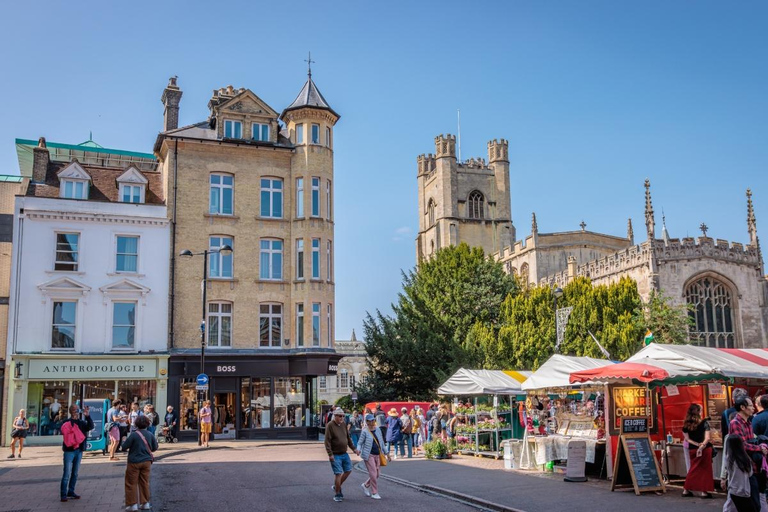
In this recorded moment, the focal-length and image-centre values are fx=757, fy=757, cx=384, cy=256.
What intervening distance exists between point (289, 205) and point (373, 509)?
23454 millimetres

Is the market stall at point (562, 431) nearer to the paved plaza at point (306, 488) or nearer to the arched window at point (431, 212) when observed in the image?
the paved plaza at point (306, 488)

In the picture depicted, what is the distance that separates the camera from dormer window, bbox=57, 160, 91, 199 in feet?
105

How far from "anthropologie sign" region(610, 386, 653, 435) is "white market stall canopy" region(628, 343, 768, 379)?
0.67 metres

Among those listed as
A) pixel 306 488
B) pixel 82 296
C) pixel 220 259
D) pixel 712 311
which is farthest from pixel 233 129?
pixel 712 311

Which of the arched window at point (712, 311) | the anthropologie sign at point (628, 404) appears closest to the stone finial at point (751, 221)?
the arched window at point (712, 311)

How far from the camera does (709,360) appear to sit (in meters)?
14.6

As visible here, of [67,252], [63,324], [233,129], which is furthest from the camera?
[233,129]

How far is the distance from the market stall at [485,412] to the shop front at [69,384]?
13.9 m

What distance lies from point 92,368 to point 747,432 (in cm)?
2641

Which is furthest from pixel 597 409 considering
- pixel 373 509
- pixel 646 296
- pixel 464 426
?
pixel 646 296

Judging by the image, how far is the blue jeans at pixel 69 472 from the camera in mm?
13430

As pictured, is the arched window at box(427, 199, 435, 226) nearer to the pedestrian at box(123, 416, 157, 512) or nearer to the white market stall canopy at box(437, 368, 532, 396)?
the white market stall canopy at box(437, 368, 532, 396)

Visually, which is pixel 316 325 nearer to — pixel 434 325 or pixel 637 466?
pixel 434 325

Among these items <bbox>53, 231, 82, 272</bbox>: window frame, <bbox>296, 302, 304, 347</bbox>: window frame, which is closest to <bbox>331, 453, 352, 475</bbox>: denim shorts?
<bbox>296, 302, 304, 347</bbox>: window frame
